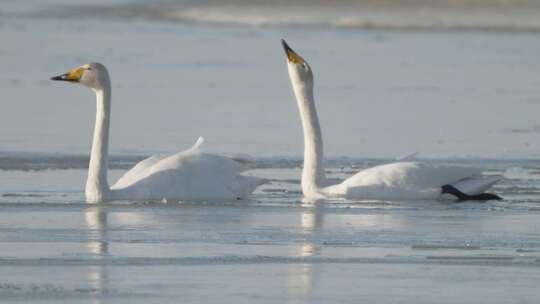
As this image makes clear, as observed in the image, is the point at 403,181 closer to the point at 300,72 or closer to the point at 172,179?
the point at 300,72

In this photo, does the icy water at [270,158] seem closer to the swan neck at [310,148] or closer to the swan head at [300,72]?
the swan neck at [310,148]

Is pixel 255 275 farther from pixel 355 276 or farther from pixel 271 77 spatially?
pixel 271 77

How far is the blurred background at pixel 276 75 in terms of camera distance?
605 inches

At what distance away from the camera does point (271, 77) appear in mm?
22562

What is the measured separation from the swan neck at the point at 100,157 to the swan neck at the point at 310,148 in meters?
1.43

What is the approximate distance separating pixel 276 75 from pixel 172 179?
11.6 m

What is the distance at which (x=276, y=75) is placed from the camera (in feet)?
75.2

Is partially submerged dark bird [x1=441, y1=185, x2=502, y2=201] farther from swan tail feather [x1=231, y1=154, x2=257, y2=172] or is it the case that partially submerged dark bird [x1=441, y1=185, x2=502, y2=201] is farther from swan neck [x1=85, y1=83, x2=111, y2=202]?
swan neck [x1=85, y1=83, x2=111, y2=202]

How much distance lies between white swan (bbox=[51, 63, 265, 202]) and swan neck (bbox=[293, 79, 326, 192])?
0.34 meters

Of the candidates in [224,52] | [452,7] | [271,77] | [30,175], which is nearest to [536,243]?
[30,175]

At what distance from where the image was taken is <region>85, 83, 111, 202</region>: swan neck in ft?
37.3

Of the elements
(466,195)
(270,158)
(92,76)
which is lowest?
(466,195)

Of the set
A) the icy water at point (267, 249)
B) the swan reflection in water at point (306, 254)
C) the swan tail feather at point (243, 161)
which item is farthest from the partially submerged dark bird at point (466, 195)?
the swan tail feather at point (243, 161)

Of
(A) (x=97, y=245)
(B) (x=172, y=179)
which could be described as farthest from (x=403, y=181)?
(A) (x=97, y=245)
